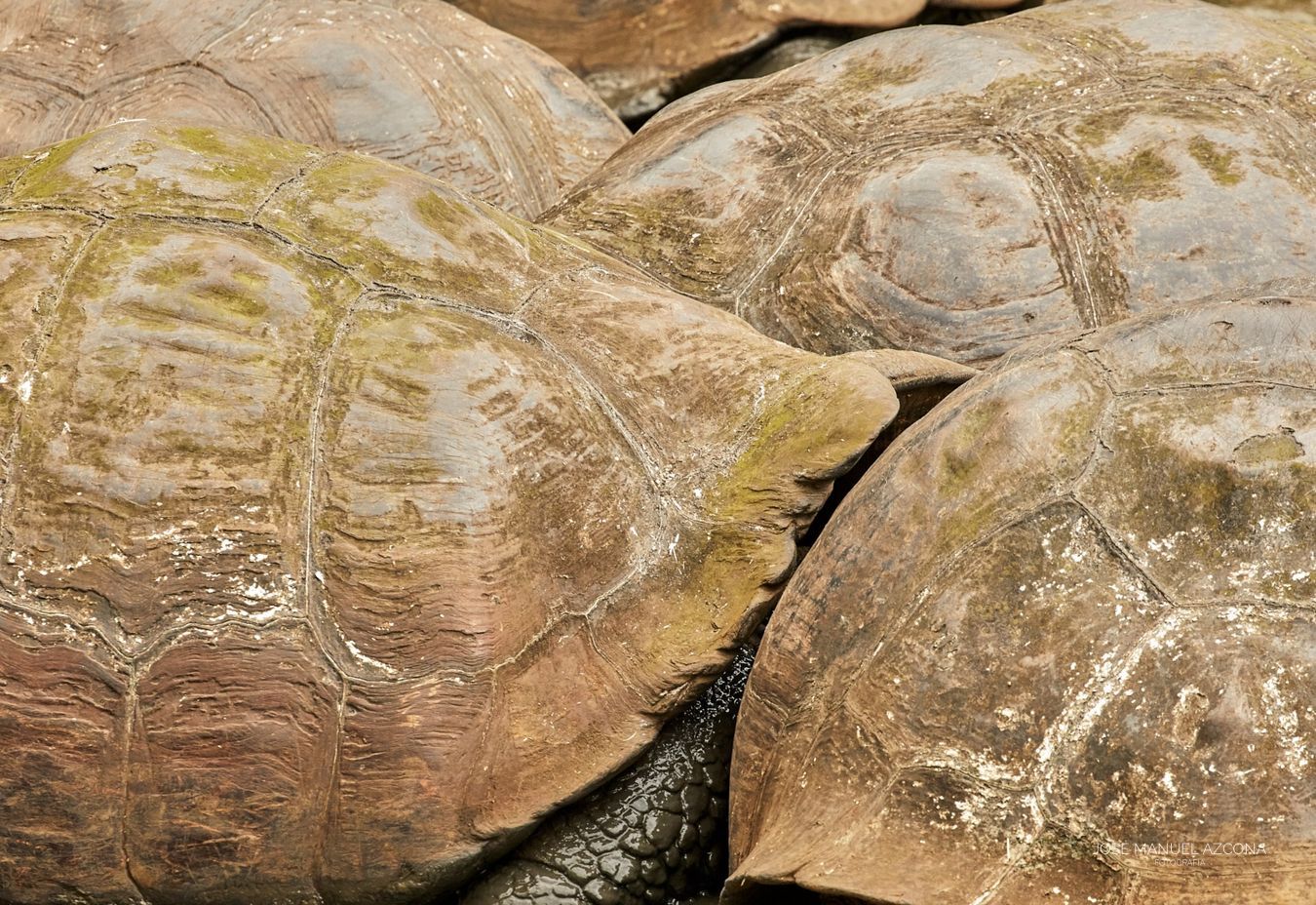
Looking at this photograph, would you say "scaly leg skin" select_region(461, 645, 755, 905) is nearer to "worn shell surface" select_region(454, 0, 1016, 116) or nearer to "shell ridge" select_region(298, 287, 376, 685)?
"shell ridge" select_region(298, 287, 376, 685)

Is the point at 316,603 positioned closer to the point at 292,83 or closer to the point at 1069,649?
the point at 1069,649

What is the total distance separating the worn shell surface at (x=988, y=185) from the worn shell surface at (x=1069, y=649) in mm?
601

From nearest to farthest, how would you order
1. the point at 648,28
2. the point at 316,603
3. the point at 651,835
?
the point at 316,603 → the point at 651,835 → the point at 648,28

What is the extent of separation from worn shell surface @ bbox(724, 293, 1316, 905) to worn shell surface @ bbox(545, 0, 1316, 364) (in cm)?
60

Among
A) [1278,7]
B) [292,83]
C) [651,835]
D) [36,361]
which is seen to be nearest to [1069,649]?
[651,835]

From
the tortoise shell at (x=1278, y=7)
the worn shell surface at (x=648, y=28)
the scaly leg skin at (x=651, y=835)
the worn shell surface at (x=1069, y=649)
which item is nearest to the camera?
the worn shell surface at (x=1069, y=649)

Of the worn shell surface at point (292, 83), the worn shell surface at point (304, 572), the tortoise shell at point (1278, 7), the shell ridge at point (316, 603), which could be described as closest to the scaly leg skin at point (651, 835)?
the worn shell surface at point (304, 572)

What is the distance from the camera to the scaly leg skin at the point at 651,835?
2852mm

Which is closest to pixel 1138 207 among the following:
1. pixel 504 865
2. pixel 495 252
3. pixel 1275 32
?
pixel 1275 32

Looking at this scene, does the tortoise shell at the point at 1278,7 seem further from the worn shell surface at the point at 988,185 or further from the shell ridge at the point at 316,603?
the shell ridge at the point at 316,603

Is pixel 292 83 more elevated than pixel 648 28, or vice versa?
pixel 292 83

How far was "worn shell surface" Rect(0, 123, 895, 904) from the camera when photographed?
2746 millimetres

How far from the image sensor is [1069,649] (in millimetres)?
2516

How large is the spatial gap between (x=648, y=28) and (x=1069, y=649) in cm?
346
